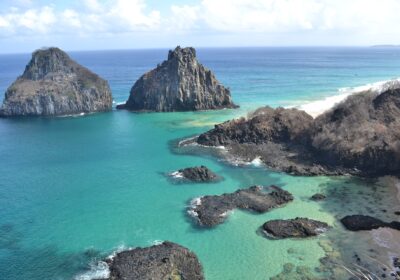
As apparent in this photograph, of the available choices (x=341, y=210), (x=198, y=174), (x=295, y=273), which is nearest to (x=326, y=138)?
(x=341, y=210)

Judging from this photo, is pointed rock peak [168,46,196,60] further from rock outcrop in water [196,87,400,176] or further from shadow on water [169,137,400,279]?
shadow on water [169,137,400,279]

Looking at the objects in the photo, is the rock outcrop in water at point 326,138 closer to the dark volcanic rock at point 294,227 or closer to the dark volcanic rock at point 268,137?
the dark volcanic rock at point 268,137

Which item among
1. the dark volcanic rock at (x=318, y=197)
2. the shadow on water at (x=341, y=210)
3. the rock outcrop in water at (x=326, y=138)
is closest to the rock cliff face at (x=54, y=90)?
the rock outcrop in water at (x=326, y=138)

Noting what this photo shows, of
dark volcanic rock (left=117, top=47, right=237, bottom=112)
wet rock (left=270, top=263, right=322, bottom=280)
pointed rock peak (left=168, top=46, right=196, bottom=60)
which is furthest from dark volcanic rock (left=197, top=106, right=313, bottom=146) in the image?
wet rock (left=270, top=263, right=322, bottom=280)

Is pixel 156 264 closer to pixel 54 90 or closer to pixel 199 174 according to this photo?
pixel 199 174

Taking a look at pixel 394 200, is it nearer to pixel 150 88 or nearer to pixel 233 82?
pixel 150 88
